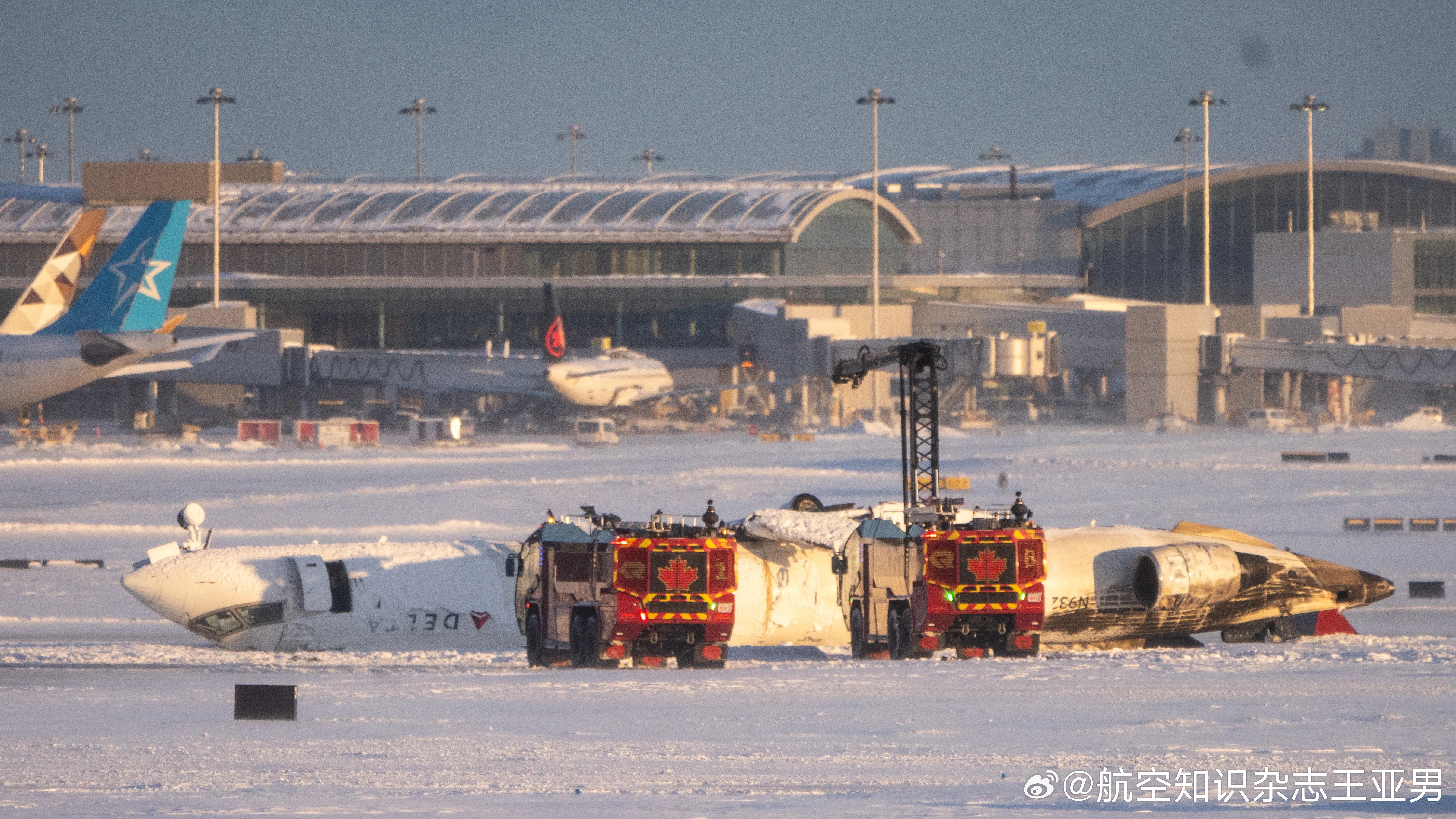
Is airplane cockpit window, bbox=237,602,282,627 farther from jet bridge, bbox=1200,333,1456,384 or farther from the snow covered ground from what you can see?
jet bridge, bbox=1200,333,1456,384

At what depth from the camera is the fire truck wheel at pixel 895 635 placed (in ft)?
104

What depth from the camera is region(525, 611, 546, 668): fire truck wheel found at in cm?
3178

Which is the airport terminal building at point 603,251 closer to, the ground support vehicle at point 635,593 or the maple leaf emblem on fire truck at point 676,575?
the ground support vehicle at point 635,593

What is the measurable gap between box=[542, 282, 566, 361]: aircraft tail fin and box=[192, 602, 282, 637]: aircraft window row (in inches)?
2984

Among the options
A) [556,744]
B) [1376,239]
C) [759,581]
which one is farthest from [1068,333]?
[556,744]

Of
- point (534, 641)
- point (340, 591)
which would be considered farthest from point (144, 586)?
point (534, 641)

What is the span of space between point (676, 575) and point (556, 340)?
8406cm

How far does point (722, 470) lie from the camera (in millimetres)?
70250

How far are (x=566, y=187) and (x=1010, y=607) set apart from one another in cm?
11272

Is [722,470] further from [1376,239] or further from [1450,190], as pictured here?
[1450,190]

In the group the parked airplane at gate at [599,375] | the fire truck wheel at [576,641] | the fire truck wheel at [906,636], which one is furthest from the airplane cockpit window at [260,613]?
the parked airplane at gate at [599,375]

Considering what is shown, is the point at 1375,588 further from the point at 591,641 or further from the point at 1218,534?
the point at 591,641

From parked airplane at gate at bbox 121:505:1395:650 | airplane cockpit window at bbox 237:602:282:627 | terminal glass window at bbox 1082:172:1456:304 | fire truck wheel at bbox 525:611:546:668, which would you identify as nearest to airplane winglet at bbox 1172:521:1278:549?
parked airplane at gate at bbox 121:505:1395:650

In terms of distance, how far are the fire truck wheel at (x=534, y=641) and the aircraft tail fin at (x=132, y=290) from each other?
37.6m
